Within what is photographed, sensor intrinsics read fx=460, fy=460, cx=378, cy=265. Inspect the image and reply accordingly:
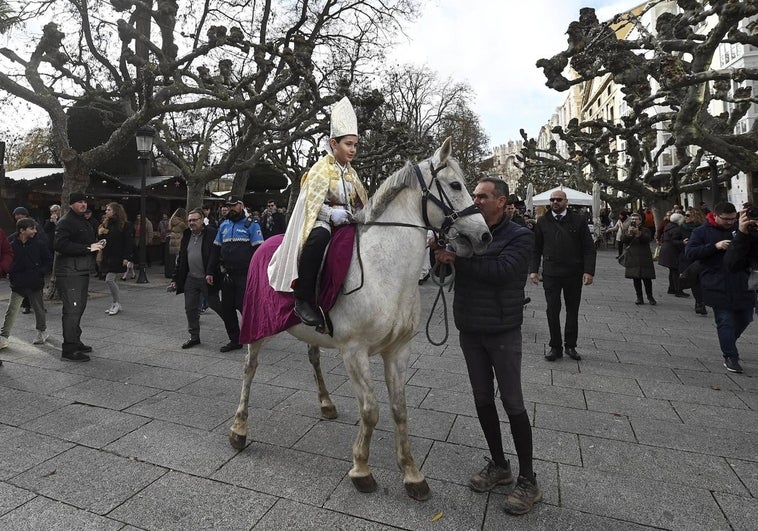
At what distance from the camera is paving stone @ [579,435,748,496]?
3078mm

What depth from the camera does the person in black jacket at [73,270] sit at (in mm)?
6098

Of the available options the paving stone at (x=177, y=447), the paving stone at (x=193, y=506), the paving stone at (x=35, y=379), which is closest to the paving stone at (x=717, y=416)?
the paving stone at (x=193, y=506)

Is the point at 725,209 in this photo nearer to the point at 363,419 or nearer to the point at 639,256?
the point at 639,256

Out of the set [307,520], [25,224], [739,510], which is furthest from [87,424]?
[739,510]

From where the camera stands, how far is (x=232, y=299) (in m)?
6.70

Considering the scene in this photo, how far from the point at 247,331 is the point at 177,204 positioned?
20.6 m

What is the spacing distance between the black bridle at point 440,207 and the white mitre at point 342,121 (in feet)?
2.15

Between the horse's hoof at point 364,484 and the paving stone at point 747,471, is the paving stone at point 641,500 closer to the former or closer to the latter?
the paving stone at point 747,471

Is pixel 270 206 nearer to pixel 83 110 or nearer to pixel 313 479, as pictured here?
pixel 313 479

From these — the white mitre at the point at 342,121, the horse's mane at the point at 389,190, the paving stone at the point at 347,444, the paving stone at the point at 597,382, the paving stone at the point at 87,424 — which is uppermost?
the white mitre at the point at 342,121

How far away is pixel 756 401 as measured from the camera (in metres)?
4.50

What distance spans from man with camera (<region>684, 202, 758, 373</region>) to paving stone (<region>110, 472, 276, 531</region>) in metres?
5.53

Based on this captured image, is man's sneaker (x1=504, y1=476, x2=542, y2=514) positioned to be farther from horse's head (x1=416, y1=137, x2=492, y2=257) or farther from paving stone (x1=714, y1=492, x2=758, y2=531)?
horse's head (x1=416, y1=137, x2=492, y2=257)

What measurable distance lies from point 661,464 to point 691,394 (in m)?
1.84
